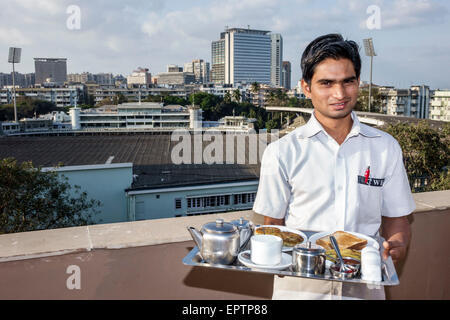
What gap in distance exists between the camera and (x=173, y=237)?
1.81m

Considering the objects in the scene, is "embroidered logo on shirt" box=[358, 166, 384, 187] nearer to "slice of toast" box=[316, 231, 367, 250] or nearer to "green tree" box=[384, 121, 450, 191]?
"slice of toast" box=[316, 231, 367, 250]

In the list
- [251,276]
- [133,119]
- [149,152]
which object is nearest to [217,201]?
[149,152]

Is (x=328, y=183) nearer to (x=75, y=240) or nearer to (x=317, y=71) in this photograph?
(x=317, y=71)

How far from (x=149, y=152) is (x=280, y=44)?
444ft

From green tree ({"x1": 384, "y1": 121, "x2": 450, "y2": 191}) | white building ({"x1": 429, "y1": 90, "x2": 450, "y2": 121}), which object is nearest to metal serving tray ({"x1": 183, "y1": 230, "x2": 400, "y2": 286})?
green tree ({"x1": 384, "y1": 121, "x2": 450, "y2": 191})

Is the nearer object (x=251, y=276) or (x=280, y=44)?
(x=251, y=276)

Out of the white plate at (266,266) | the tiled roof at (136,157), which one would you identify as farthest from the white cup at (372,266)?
the tiled roof at (136,157)

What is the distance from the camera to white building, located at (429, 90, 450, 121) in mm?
55625

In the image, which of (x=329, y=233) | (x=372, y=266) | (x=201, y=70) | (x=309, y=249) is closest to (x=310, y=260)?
(x=309, y=249)

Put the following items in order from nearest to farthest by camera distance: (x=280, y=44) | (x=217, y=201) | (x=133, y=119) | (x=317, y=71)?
(x=317, y=71) → (x=217, y=201) → (x=133, y=119) → (x=280, y=44)

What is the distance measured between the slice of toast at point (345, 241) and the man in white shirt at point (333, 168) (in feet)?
0.48

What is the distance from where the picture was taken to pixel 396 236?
154cm

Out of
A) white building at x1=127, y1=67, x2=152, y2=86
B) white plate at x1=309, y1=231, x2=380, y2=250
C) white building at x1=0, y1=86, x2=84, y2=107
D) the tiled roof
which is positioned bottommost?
the tiled roof

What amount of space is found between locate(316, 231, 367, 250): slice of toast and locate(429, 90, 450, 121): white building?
199 feet
